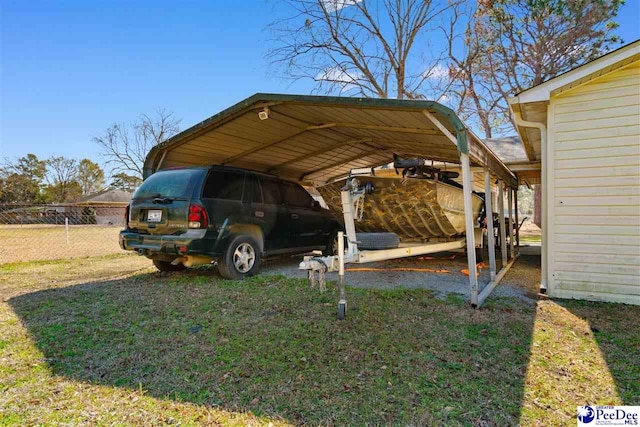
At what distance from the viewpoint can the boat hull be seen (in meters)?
5.36

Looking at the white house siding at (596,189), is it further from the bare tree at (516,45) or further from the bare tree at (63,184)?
the bare tree at (63,184)

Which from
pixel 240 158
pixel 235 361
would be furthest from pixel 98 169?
pixel 235 361

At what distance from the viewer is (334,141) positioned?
697cm

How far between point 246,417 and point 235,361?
2.41 ft

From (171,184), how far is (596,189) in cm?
589

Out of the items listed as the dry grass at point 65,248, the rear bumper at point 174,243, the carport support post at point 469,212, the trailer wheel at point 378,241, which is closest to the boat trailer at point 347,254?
the trailer wheel at point 378,241

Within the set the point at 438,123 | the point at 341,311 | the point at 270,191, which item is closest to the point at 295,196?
the point at 270,191

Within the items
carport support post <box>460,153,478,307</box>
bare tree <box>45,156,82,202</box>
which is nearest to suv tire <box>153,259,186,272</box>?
carport support post <box>460,153,478,307</box>

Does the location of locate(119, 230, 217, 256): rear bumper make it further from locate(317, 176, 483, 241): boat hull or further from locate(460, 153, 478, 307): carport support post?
locate(460, 153, 478, 307): carport support post

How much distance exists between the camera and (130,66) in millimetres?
19453

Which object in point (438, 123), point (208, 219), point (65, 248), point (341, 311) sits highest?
point (438, 123)

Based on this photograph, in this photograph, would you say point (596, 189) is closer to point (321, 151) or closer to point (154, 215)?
point (321, 151)

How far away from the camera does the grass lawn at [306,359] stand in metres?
2.09

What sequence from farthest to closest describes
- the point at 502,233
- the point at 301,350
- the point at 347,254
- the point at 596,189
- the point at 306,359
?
the point at 502,233, the point at 596,189, the point at 347,254, the point at 301,350, the point at 306,359
